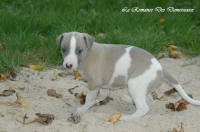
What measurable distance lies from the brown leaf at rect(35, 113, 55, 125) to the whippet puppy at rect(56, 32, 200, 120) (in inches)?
14.6

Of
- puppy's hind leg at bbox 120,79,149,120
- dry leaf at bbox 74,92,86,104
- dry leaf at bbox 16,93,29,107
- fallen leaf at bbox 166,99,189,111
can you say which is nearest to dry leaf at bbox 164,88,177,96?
fallen leaf at bbox 166,99,189,111

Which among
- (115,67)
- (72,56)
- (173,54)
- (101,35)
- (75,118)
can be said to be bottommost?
(75,118)

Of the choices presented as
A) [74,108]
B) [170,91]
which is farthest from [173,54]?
[74,108]

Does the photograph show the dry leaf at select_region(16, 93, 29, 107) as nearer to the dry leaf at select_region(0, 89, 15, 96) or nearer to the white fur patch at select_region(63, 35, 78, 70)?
the dry leaf at select_region(0, 89, 15, 96)

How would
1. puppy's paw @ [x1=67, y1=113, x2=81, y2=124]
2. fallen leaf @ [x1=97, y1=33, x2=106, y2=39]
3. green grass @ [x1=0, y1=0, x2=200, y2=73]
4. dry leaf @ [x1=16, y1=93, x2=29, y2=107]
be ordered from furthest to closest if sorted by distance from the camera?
fallen leaf @ [x1=97, y1=33, x2=106, y2=39] → green grass @ [x1=0, y1=0, x2=200, y2=73] → dry leaf @ [x1=16, y1=93, x2=29, y2=107] → puppy's paw @ [x1=67, y1=113, x2=81, y2=124]

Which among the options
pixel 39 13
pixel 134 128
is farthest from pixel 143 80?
pixel 39 13

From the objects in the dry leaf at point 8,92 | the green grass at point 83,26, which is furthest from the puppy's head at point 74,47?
the green grass at point 83,26

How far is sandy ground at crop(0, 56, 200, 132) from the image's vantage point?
352cm

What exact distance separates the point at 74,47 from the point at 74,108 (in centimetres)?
90

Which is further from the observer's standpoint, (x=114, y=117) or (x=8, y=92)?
(x=8, y=92)

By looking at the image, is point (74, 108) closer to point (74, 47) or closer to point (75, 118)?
point (75, 118)

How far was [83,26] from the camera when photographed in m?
5.98

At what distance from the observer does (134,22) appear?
6242mm

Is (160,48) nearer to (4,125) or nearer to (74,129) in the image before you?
(74,129)
